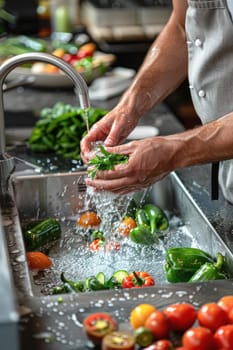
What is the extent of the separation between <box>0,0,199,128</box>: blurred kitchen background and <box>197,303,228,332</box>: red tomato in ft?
10.8

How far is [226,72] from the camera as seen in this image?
7.84ft

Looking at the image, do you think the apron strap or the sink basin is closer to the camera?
the sink basin

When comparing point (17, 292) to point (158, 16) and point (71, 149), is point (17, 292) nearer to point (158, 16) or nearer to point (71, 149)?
point (71, 149)

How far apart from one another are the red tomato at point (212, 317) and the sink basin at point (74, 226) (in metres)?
0.43

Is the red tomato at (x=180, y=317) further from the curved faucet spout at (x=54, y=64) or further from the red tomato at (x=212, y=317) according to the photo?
the curved faucet spout at (x=54, y=64)

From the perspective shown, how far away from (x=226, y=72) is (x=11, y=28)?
3070 millimetres

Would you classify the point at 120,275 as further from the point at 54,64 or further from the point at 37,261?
the point at 54,64

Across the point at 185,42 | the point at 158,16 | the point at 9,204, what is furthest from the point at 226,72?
the point at 158,16

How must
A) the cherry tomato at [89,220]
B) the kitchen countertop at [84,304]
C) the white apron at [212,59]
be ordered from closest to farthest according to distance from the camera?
the kitchen countertop at [84,304] → the white apron at [212,59] → the cherry tomato at [89,220]

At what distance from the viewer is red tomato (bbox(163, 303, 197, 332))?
5.41ft

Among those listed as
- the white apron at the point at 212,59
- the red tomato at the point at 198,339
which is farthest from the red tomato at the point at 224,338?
the white apron at the point at 212,59

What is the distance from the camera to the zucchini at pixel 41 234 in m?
2.45

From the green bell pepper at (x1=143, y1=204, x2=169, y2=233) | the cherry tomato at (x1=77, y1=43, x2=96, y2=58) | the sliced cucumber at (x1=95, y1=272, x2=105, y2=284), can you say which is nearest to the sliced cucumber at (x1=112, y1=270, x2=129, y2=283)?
the sliced cucumber at (x1=95, y1=272, x2=105, y2=284)

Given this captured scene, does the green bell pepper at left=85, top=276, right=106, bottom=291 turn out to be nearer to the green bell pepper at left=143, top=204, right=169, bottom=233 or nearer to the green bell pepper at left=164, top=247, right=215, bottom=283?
the green bell pepper at left=164, top=247, right=215, bottom=283
